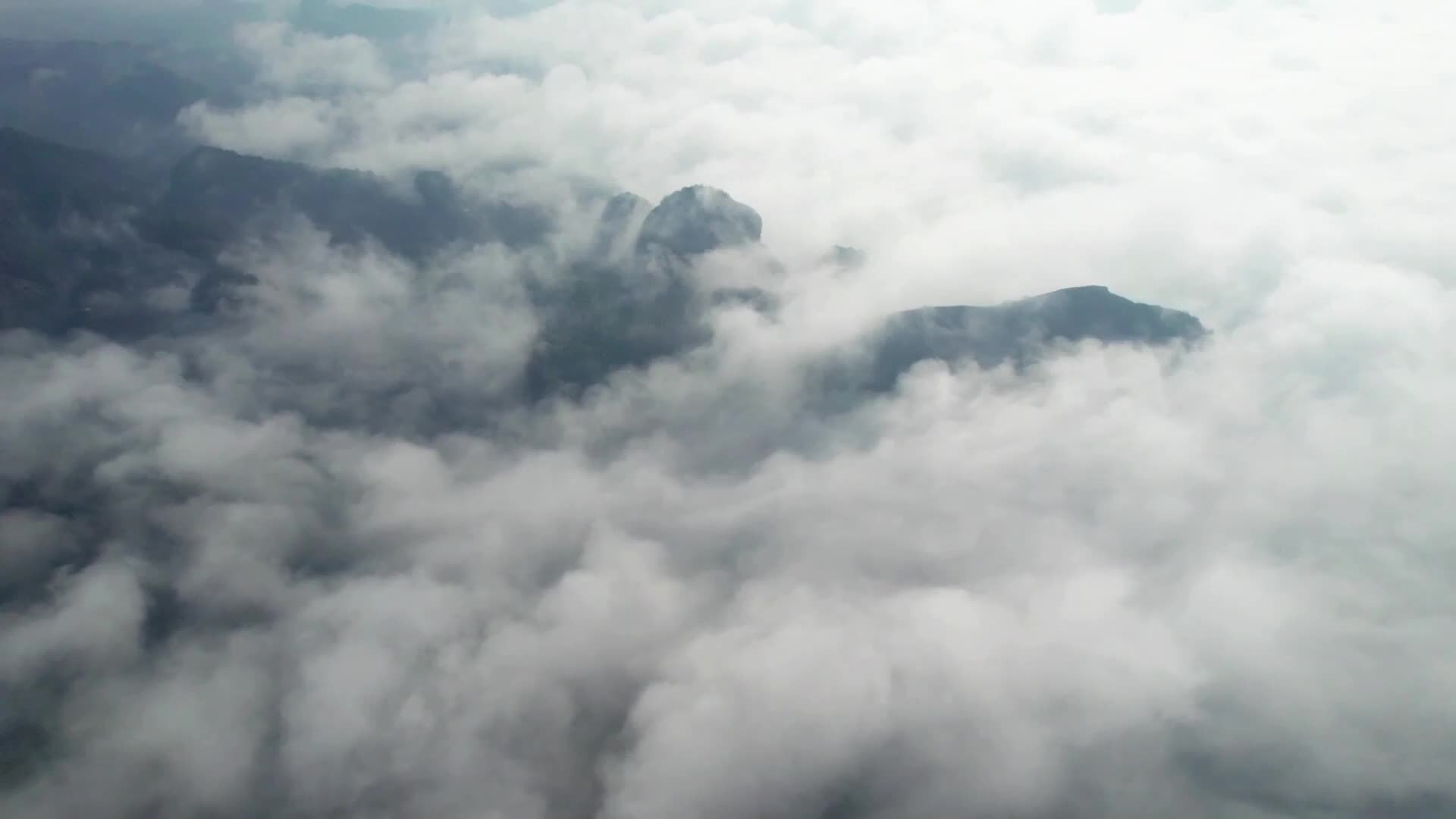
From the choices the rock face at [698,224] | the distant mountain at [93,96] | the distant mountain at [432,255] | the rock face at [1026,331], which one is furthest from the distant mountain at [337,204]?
the rock face at [1026,331]

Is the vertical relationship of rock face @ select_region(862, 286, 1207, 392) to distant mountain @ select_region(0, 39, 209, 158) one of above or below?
below

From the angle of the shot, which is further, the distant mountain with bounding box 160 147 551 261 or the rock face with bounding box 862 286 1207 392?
the distant mountain with bounding box 160 147 551 261

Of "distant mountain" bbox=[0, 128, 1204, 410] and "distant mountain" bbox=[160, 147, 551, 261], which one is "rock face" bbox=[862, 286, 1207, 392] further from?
"distant mountain" bbox=[160, 147, 551, 261]

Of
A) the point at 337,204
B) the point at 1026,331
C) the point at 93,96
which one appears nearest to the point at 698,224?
the point at 1026,331

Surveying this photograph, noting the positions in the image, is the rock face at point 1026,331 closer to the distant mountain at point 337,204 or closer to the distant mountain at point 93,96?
the distant mountain at point 337,204

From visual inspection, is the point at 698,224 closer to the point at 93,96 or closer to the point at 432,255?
the point at 432,255

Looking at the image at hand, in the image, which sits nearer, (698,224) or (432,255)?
(698,224)

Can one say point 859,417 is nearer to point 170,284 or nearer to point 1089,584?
point 1089,584

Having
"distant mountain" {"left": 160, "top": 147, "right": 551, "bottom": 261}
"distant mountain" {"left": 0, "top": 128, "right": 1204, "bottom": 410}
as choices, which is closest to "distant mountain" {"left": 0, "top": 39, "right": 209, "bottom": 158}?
"distant mountain" {"left": 0, "top": 128, "right": 1204, "bottom": 410}
